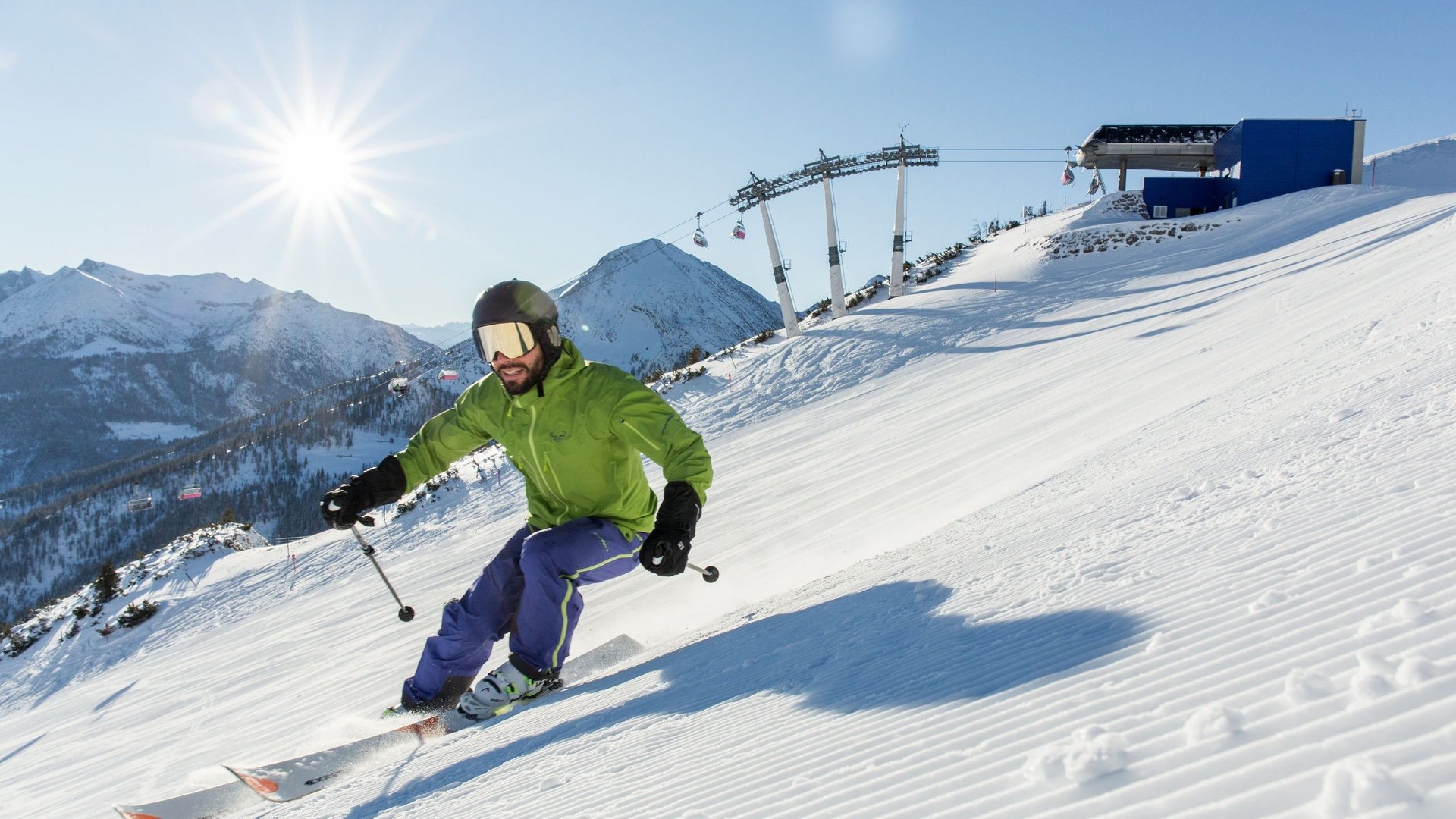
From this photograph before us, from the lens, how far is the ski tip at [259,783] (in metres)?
3.67

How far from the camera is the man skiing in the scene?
4.05m

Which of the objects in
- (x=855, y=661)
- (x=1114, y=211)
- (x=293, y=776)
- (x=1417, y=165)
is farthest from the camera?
(x=1417, y=165)

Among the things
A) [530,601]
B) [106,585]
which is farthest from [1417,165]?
Result: [106,585]

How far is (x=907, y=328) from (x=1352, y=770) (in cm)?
1916

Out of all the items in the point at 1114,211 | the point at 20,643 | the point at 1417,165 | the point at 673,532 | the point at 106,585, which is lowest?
the point at 1417,165

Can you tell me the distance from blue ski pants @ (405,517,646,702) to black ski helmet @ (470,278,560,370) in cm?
104

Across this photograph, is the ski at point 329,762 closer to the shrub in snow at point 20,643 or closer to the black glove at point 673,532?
the black glove at point 673,532

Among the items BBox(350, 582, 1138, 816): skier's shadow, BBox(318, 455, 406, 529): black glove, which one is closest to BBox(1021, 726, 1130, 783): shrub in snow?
BBox(350, 582, 1138, 816): skier's shadow

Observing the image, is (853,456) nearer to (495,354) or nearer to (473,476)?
(495,354)

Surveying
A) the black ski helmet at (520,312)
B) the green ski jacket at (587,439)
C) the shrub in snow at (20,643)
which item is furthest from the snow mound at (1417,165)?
the shrub in snow at (20,643)

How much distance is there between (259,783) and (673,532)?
2454 millimetres

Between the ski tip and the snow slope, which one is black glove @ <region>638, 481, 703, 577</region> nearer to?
the snow slope

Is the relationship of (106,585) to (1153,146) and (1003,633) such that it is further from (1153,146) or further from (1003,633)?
(1153,146)

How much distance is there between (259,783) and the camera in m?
3.76
